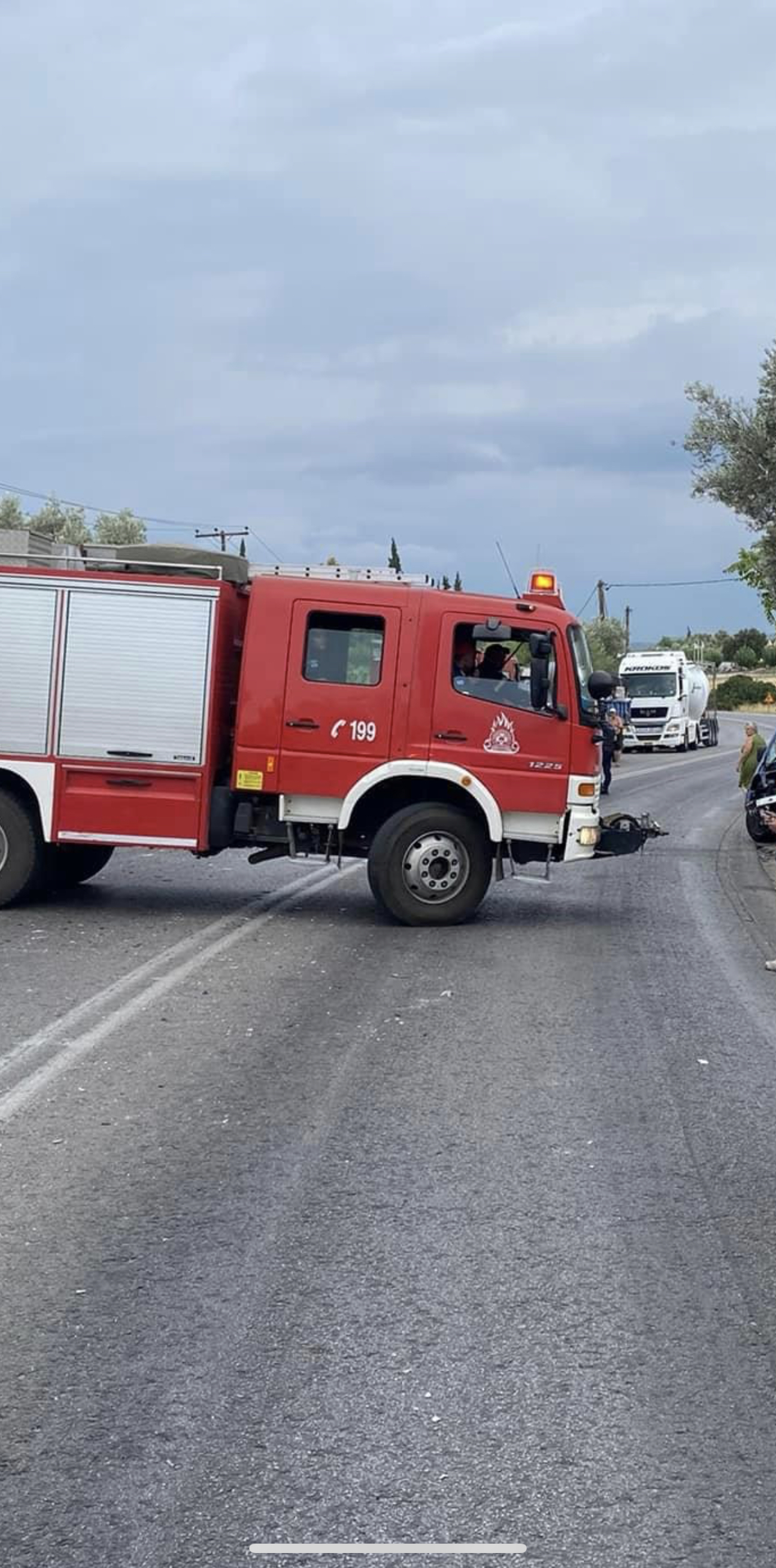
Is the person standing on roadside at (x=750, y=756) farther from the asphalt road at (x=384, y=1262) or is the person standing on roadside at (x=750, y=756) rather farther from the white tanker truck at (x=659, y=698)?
the white tanker truck at (x=659, y=698)

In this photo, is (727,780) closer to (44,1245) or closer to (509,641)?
(509,641)

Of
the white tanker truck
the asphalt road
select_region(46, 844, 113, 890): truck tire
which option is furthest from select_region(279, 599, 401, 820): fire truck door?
the white tanker truck

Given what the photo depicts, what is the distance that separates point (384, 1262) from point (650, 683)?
52.4 meters

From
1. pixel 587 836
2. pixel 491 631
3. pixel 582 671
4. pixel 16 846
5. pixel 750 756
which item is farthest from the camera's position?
pixel 750 756

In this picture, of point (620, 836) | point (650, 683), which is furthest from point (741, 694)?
point (620, 836)

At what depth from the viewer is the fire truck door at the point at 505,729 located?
14.2 meters

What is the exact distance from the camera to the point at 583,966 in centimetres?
1241

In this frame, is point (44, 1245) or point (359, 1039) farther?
point (359, 1039)

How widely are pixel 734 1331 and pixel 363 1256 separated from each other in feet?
4.24

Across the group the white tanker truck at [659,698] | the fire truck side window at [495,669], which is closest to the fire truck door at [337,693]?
the fire truck side window at [495,669]

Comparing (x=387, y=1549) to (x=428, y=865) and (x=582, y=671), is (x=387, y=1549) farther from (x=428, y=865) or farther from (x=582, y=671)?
(x=582, y=671)

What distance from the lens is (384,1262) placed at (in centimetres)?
589

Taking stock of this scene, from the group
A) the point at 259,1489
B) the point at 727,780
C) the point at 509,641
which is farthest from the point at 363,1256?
the point at 727,780

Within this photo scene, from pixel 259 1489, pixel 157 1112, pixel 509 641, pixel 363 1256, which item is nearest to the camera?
pixel 259 1489
